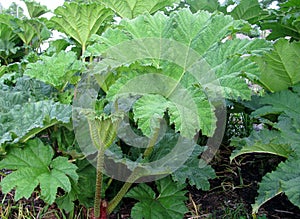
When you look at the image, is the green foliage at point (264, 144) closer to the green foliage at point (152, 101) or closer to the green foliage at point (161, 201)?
the green foliage at point (152, 101)

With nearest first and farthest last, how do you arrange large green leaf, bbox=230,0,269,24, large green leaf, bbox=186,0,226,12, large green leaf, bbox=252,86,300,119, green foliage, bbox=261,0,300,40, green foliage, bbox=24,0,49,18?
large green leaf, bbox=252,86,300,119 → green foliage, bbox=261,0,300,40 → large green leaf, bbox=230,0,269,24 → large green leaf, bbox=186,0,226,12 → green foliage, bbox=24,0,49,18

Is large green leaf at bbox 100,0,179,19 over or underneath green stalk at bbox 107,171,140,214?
over

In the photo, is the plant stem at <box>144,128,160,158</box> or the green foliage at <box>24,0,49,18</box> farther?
the green foliage at <box>24,0,49,18</box>

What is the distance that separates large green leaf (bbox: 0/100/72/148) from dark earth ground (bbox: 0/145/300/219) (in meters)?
0.40

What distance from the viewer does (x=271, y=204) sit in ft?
5.19

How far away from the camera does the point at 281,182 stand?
123cm

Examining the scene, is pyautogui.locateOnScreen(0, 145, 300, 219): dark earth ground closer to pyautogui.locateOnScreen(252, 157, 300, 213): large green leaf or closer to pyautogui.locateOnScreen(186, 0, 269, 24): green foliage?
pyautogui.locateOnScreen(252, 157, 300, 213): large green leaf

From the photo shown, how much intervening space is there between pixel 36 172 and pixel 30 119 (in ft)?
0.65

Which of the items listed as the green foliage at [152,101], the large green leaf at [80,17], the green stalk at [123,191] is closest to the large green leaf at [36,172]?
the green foliage at [152,101]

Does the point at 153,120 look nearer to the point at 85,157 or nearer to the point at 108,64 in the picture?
the point at 108,64

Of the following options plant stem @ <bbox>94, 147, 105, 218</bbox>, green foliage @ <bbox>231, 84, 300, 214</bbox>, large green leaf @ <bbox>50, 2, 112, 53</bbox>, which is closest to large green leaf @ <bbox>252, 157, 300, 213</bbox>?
green foliage @ <bbox>231, 84, 300, 214</bbox>

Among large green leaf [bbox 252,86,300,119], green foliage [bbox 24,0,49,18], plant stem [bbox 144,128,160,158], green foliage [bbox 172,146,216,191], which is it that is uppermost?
green foliage [bbox 24,0,49,18]

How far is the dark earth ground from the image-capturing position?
60.5 inches

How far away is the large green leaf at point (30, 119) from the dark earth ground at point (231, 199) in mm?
401
